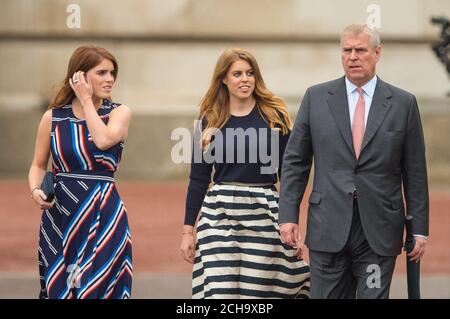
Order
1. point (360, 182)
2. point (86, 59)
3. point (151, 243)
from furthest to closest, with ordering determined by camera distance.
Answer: point (151, 243), point (86, 59), point (360, 182)

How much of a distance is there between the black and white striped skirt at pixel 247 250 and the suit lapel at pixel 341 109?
0.70m

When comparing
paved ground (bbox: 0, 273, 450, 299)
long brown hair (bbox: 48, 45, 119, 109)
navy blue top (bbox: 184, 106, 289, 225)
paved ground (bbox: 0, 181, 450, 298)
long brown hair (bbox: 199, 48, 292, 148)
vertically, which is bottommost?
paved ground (bbox: 0, 273, 450, 299)

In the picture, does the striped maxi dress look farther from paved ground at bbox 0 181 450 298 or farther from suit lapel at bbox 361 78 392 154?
paved ground at bbox 0 181 450 298

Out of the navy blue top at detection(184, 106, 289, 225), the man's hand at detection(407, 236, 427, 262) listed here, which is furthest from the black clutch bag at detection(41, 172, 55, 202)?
the man's hand at detection(407, 236, 427, 262)

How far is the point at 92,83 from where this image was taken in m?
6.33

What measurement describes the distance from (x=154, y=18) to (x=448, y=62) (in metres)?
9.11

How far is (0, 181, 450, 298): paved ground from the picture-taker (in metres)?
9.51

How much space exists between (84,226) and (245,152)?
36.4 inches

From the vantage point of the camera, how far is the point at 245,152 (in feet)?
20.8

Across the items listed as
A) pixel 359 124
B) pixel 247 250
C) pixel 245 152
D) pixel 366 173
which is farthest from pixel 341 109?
pixel 247 250

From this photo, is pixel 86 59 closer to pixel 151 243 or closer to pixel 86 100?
pixel 86 100

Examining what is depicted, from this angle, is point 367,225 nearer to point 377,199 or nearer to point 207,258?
point 377,199

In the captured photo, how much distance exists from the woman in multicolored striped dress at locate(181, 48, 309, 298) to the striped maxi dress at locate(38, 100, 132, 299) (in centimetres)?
48

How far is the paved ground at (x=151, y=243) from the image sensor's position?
31.2ft
